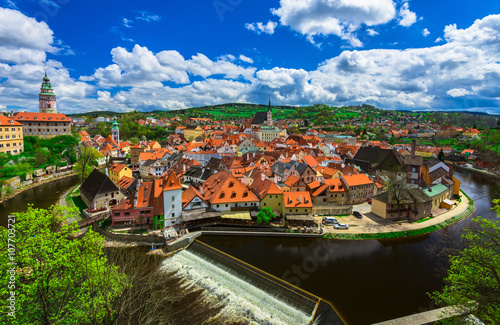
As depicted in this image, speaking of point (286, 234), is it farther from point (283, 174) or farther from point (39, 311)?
point (39, 311)

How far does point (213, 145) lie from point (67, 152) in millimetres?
37794

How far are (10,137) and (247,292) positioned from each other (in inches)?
2412

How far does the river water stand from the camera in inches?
638

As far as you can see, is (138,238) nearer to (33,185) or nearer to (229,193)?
(229,193)

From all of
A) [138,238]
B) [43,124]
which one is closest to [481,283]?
[138,238]

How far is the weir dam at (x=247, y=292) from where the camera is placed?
50.5 ft

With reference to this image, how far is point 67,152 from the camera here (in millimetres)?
61719

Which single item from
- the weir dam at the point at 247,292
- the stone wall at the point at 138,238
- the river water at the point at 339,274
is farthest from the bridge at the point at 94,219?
the weir dam at the point at 247,292

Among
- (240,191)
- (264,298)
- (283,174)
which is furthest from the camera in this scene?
(283,174)

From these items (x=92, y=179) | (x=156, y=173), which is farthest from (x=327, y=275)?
(x=156, y=173)

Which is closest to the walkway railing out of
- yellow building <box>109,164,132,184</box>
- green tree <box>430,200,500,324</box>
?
yellow building <box>109,164,132,184</box>

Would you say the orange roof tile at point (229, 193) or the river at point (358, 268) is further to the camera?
the orange roof tile at point (229, 193)

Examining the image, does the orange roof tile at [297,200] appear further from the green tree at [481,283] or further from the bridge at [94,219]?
the bridge at [94,219]

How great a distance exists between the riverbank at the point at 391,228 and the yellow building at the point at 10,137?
208 ft
